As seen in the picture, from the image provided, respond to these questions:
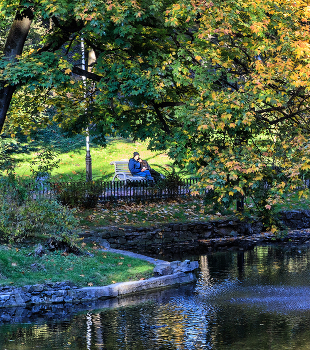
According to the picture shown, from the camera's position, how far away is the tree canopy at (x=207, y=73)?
1172 cm

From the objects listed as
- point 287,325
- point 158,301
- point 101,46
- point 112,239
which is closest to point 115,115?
point 101,46

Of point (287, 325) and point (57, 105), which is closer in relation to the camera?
point (287, 325)

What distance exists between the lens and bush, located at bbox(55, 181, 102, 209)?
18.6 m

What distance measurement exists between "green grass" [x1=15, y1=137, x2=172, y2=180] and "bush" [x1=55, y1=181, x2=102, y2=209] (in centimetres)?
596

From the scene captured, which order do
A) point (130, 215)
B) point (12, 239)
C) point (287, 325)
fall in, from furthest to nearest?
1. point (130, 215)
2. point (12, 239)
3. point (287, 325)

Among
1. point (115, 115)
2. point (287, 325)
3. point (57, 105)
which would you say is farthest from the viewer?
point (57, 105)

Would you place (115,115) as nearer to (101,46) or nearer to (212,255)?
(101,46)

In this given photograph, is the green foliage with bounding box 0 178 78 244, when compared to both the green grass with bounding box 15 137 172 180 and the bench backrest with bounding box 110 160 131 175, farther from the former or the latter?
the green grass with bounding box 15 137 172 180

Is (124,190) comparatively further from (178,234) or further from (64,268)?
(64,268)

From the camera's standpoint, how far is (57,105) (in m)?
16.5

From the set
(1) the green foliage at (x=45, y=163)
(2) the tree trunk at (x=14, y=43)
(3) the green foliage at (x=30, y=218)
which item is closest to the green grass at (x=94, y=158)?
(1) the green foliage at (x=45, y=163)

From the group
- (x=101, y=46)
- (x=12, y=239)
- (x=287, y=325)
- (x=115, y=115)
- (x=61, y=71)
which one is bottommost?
(x=287, y=325)

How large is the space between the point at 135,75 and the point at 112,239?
637cm

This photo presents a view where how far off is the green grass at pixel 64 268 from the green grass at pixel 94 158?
13.0 m
